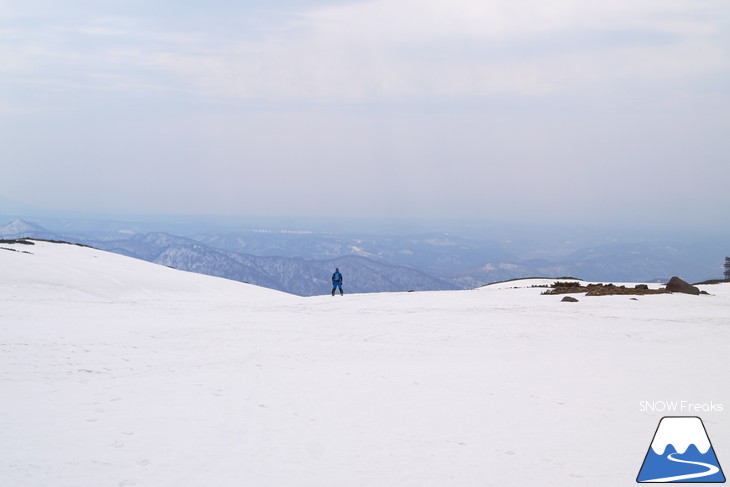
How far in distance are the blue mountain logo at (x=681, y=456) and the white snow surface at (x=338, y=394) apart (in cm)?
18

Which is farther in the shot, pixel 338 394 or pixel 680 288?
pixel 680 288

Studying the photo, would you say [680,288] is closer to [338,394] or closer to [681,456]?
[681,456]

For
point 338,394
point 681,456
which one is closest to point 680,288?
point 681,456

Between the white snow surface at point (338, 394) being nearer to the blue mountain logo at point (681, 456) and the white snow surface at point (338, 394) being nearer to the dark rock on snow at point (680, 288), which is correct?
the blue mountain logo at point (681, 456)

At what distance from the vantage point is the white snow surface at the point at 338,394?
6.43 m

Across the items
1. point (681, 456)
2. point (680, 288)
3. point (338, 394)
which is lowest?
point (681, 456)

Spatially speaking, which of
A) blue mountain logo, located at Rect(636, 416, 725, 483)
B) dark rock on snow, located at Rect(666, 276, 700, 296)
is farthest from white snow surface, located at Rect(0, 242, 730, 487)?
dark rock on snow, located at Rect(666, 276, 700, 296)

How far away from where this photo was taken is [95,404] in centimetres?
809

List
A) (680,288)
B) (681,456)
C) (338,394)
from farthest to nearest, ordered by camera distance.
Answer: (680,288) < (338,394) < (681,456)

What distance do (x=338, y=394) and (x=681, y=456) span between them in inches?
186

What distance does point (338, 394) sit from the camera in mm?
9406

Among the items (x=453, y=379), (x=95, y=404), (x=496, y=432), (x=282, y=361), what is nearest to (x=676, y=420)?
(x=496, y=432)

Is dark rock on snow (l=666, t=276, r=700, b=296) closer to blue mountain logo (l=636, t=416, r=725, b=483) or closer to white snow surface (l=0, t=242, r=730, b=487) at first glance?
white snow surface (l=0, t=242, r=730, b=487)

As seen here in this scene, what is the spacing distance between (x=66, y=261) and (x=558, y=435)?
26.8 meters
